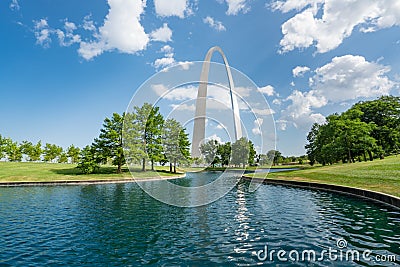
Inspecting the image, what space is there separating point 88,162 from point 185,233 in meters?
40.4

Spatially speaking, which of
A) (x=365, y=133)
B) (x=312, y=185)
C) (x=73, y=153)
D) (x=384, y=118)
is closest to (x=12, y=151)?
(x=73, y=153)

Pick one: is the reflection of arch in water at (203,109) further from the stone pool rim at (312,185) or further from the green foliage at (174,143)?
the stone pool rim at (312,185)

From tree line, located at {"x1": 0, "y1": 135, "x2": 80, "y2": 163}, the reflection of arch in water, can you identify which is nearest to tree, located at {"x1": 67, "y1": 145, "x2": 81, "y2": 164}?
tree line, located at {"x1": 0, "y1": 135, "x2": 80, "y2": 163}

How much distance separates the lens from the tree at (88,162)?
152 ft

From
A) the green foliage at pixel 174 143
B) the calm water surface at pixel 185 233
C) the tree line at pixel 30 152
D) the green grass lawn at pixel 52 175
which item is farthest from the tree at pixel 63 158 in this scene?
the calm water surface at pixel 185 233

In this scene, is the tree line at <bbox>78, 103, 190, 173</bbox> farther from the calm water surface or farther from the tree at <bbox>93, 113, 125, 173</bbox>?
the calm water surface

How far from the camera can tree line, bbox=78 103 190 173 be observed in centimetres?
4678

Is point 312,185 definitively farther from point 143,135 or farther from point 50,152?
point 50,152

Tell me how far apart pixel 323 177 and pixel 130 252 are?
1223 inches

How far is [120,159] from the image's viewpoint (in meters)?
49.1

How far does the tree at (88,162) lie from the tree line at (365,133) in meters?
51.9

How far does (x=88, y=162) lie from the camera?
46.2 metres

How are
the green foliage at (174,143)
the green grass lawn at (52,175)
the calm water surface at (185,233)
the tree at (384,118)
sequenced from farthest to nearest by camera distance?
the tree at (384,118), the green foliage at (174,143), the green grass lawn at (52,175), the calm water surface at (185,233)

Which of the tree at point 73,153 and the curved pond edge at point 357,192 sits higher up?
the tree at point 73,153
